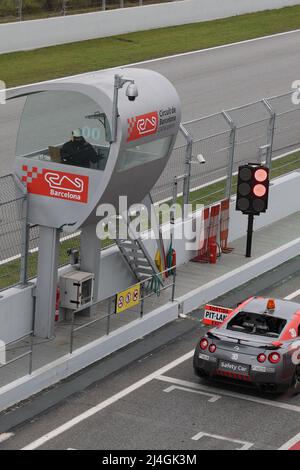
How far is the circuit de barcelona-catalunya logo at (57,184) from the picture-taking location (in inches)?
735

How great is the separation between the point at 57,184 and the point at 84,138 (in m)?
0.83

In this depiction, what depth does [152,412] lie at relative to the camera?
17.5m

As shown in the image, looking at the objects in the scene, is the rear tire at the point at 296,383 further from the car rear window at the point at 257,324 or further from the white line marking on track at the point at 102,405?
the white line marking on track at the point at 102,405

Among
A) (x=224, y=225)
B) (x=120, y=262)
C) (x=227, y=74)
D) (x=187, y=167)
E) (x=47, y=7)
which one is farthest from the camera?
(x=47, y=7)

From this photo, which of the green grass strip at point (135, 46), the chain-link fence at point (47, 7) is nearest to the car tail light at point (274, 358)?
the green grass strip at point (135, 46)

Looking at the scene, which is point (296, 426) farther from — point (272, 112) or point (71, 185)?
point (272, 112)

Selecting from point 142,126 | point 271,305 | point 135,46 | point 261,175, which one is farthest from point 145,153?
point 135,46

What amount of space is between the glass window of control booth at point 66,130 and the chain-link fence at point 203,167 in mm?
791

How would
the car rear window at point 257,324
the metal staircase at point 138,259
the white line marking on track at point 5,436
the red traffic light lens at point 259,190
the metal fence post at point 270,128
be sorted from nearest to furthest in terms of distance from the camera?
the white line marking on track at point 5,436 < the car rear window at point 257,324 < the metal staircase at point 138,259 < the red traffic light lens at point 259,190 < the metal fence post at point 270,128

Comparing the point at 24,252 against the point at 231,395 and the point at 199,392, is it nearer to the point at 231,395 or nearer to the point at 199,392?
the point at 199,392

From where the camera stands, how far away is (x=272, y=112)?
2662 centimetres
